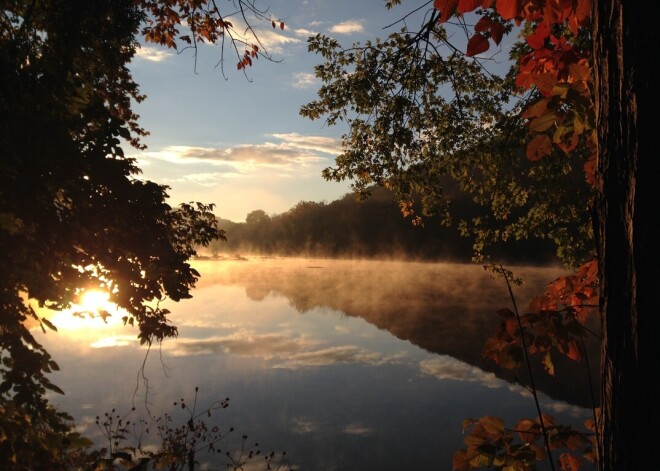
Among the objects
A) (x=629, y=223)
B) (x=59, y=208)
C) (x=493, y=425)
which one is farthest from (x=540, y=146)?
(x=59, y=208)

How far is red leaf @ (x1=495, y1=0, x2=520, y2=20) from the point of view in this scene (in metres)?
1.96

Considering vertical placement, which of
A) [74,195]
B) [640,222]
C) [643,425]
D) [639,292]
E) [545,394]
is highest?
[74,195]

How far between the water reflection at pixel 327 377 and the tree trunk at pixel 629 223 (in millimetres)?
Answer: 3200

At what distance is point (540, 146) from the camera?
2.16m

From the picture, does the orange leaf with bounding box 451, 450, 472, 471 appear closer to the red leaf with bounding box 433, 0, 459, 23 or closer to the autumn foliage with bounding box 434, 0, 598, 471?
the autumn foliage with bounding box 434, 0, 598, 471

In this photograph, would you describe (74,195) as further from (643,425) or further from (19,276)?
(643,425)

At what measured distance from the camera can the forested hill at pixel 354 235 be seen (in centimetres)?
9250

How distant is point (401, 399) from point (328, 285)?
3939 cm

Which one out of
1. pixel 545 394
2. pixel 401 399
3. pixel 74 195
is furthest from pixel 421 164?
pixel 545 394

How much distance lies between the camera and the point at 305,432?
14.3 metres

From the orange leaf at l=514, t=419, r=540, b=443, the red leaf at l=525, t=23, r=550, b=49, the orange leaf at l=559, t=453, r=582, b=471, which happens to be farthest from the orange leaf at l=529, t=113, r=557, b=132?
the orange leaf at l=559, t=453, r=582, b=471

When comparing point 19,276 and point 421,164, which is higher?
point 421,164

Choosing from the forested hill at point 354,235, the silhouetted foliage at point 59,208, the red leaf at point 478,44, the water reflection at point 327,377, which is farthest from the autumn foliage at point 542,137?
the forested hill at point 354,235

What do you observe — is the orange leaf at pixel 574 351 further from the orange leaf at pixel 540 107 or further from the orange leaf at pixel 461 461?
the orange leaf at pixel 540 107
